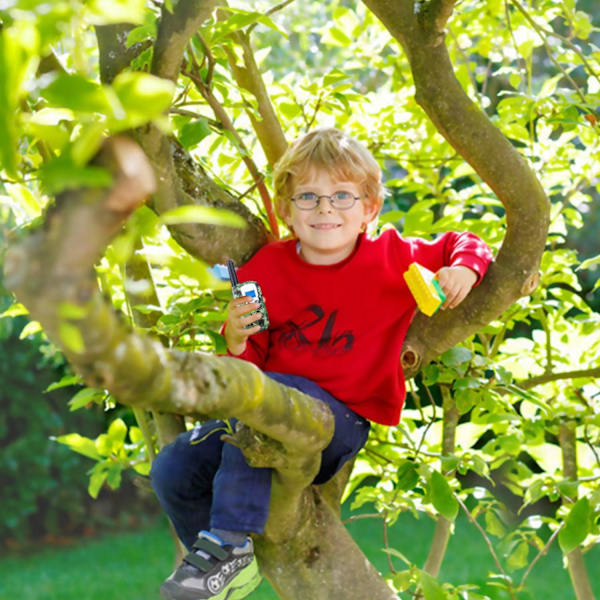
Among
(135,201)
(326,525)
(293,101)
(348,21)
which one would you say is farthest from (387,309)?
(135,201)

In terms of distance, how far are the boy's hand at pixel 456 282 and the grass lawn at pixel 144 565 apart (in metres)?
3.28

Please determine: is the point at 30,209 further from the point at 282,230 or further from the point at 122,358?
the point at 122,358

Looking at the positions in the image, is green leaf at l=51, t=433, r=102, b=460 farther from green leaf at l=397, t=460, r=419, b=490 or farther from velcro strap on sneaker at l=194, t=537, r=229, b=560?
green leaf at l=397, t=460, r=419, b=490

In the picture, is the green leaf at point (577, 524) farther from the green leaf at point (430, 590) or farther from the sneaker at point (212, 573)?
the sneaker at point (212, 573)

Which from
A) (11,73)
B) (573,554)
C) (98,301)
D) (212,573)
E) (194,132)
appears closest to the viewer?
(11,73)

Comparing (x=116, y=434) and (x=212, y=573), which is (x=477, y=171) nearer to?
(x=212, y=573)

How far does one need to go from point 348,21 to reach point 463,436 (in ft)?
4.15

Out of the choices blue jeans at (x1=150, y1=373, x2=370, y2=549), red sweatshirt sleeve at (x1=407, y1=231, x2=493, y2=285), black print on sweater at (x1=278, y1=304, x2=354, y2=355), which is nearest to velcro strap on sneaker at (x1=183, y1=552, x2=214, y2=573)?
blue jeans at (x1=150, y1=373, x2=370, y2=549)

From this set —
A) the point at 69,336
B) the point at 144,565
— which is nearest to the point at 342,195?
the point at 69,336

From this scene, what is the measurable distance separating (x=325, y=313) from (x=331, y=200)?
0.26 m

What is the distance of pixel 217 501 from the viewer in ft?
5.24

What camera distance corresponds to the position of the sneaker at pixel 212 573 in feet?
4.92

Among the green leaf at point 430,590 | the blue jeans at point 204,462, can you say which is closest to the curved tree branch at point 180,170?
the blue jeans at point 204,462

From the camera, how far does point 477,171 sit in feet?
5.45
